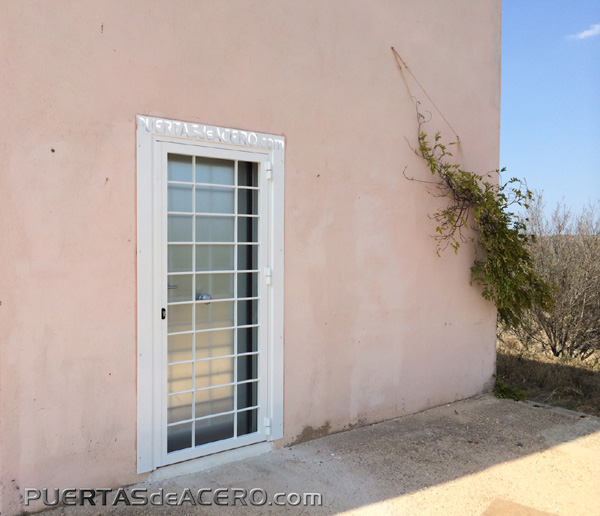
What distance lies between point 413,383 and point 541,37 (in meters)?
9.63

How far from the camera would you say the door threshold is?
3953 mm

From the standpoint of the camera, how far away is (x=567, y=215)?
8836mm

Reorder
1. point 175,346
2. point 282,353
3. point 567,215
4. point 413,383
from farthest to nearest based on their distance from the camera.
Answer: point 567,215 → point 413,383 → point 282,353 → point 175,346

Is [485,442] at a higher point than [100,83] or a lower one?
lower

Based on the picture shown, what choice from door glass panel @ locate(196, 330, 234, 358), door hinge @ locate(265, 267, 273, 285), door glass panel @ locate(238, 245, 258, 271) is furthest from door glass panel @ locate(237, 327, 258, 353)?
door glass panel @ locate(238, 245, 258, 271)

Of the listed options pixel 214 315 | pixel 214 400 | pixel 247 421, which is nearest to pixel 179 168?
pixel 214 315

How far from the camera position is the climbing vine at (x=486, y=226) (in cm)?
580

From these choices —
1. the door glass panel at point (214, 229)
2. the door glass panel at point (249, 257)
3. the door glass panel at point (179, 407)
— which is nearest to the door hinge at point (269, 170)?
the door glass panel at point (214, 229)

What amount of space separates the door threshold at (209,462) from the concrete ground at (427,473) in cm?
5

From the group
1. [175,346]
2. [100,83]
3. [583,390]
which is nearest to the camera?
[100,83]

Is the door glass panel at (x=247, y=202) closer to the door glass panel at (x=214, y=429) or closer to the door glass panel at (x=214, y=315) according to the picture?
the door glass panel at (x=214, y=315)

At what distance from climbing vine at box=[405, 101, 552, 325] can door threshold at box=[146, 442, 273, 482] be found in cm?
299

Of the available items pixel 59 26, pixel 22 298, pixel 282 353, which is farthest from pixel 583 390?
pixel 59 26

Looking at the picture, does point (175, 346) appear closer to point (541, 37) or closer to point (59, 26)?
point (59, 26)
